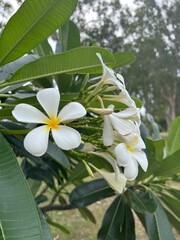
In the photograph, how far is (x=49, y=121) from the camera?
1.71ft

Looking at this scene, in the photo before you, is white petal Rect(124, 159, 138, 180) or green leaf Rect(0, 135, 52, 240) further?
white petal Rect(124, 159, 138, 180)

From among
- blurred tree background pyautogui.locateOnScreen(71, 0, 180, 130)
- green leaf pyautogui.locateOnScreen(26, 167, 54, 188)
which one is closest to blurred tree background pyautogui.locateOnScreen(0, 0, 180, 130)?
blurred tree background pyautogui.locateOnScreen(71, 0, 180, 130)

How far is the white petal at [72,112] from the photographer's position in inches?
19.8

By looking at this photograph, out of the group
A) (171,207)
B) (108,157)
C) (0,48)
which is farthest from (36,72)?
(171,207)

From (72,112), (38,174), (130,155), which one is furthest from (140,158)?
(38,174)

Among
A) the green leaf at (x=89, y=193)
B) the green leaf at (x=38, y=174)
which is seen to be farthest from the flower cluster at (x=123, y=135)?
the green leaf at (x=38, y=174)

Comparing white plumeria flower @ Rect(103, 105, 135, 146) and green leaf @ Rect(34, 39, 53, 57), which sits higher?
green leaf @ Rect(34, 39, 53, 57)

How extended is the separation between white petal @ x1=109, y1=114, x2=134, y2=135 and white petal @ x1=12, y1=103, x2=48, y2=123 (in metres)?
0.10

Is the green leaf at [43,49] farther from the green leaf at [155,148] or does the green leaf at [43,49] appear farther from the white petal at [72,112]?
the white petal at [72,112]

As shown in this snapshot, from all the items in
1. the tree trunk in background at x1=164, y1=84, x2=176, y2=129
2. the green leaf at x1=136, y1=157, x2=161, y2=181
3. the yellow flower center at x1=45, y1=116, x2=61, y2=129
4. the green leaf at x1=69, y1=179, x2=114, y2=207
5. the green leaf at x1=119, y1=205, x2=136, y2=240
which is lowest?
the tree trunk in background at x1=164, y1=84, x2=176, y2=129

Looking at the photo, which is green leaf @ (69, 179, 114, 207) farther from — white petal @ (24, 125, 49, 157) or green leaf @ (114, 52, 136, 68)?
white petal @ (24, 125, 49, 157)

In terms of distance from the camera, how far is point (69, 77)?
946mm

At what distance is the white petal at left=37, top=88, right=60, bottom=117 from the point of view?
1.69 ft

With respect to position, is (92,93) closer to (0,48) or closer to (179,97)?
(0,48)
